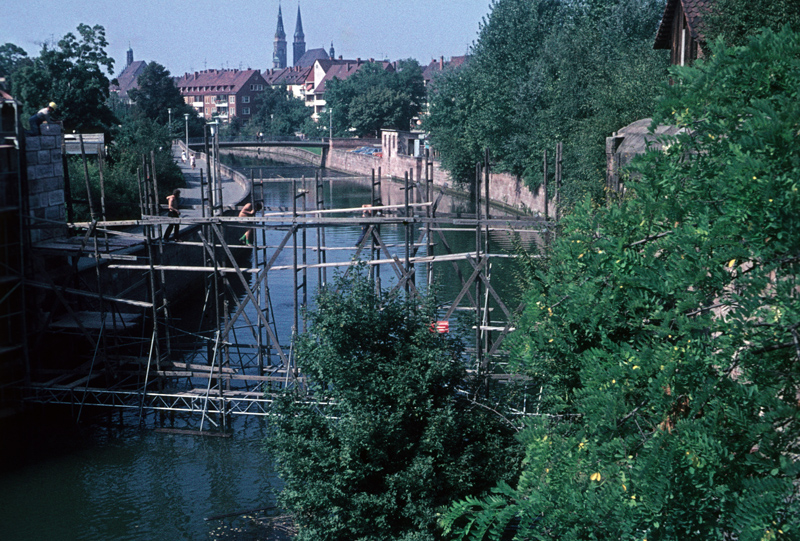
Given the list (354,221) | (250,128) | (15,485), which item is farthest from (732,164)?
(250,128)

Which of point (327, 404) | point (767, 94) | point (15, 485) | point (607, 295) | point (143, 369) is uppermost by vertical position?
point (767, 94)

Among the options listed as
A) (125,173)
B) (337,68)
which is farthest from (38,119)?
(337,68)

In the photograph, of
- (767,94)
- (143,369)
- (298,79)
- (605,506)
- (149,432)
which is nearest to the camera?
(605,506)

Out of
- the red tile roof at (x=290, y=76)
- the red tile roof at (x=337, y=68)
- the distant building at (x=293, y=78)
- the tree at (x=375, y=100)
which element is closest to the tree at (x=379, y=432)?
the tree at (x=375, y=100)

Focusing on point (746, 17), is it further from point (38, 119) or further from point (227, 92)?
point (227, 92)

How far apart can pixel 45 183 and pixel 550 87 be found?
22652 millimetres

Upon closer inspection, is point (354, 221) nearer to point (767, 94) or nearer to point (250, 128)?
point (767, 94)

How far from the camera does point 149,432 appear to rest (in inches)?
594

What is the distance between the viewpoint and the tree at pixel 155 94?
230 ft

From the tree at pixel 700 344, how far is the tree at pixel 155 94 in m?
67.9

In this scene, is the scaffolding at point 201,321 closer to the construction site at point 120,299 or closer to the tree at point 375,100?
the construction site at point 120,299

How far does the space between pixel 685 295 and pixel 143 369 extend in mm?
12697

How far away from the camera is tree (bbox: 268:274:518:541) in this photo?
912cm

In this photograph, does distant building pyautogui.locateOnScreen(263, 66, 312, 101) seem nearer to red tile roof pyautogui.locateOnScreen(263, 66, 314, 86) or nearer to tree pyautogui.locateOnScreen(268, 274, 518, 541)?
red tile roof pyautogui.locateOnScreen(263, 66, 314, 86)
